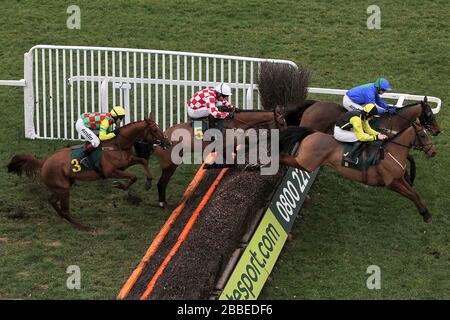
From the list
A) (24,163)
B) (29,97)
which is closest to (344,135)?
(24,163)

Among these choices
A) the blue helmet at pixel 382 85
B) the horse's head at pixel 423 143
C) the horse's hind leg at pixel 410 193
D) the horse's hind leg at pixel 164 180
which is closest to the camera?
the horse's hind leg at pixel 410 193

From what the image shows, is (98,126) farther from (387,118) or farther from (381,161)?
(387,118)

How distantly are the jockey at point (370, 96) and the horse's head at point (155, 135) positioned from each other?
7.71 ft

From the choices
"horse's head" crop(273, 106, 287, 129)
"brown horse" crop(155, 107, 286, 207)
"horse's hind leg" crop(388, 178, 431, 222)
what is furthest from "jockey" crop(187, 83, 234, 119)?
"horse's hind leg" crop(388, 178, 431, 222)

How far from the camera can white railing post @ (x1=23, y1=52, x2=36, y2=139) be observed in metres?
15.2

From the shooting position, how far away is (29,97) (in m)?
15.2

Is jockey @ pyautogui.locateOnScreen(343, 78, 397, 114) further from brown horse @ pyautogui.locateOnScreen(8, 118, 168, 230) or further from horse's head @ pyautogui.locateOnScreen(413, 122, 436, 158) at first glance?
brown horse @ pyautogui.locateOnScreen(8, 118, 168, 230)

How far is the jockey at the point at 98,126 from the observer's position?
12.6m

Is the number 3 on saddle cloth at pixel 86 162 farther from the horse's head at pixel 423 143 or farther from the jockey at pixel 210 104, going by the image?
the horse's head at pixel 423 143

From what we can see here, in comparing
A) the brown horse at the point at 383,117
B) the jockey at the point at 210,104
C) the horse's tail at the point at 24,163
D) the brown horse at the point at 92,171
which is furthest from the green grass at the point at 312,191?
the jockey at the point at 210,104

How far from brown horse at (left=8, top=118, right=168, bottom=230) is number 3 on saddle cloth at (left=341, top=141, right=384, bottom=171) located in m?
2.22

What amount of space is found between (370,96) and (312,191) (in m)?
1.49

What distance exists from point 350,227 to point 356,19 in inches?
266
